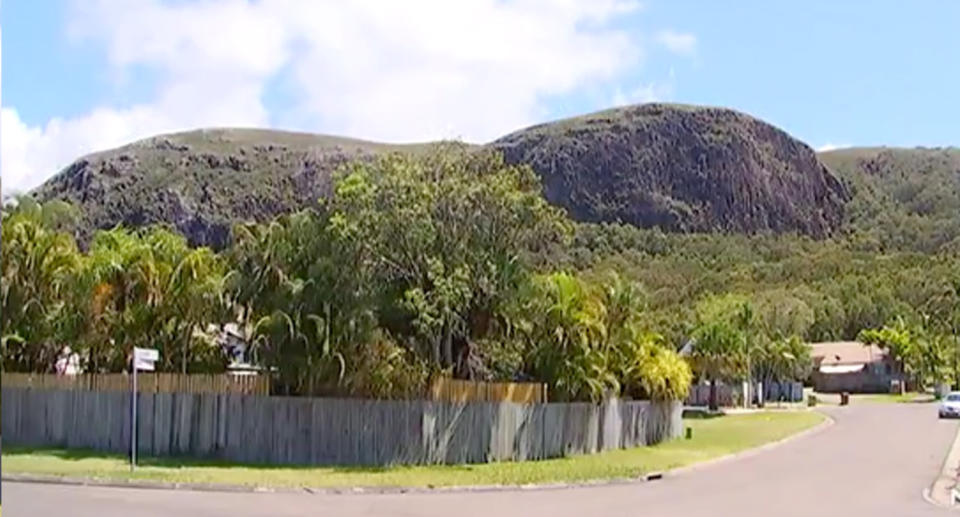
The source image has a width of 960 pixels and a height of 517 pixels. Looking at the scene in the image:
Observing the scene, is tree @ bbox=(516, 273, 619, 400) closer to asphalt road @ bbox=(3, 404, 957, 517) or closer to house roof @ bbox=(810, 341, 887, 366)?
asphalt road @ bbox=(3, 404, 957, 517)

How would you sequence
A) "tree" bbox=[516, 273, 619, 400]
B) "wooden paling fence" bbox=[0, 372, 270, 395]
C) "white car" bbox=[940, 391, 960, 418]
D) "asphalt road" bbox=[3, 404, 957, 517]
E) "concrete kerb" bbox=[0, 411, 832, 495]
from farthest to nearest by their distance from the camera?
1. "white car" bbox=[940, 391, 960, 418]
2. "tree" bbox=[516, 273, 619, 400]
3. "wooden paling fence" bbox=[0, 372, 270, 395]
4. "concrete kerb" bbox=[0, 411, 832, 495]
5. "asphalt road" bbox=[3, 404, 957, 517]

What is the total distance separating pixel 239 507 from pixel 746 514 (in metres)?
8.73

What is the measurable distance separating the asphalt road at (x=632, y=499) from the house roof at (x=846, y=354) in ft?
301

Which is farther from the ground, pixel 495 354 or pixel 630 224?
pixel 630 224

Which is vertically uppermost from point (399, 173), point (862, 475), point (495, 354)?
point (399, 173)

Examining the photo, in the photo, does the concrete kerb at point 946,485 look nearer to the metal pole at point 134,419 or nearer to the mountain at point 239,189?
the metal pole at point 134,419

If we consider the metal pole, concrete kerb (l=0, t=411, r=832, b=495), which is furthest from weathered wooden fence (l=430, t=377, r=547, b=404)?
the metal pole

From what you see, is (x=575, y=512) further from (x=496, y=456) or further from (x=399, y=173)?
(x=399, y=173)

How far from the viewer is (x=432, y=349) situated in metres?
31.4

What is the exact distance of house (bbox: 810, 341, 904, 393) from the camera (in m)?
121

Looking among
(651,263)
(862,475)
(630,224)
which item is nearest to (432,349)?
(862,475)

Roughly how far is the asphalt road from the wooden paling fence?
8002mm

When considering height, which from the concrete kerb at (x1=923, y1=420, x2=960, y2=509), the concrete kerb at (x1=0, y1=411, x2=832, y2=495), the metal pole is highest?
the metal pole

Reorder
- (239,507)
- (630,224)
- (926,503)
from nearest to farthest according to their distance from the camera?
(239,507)
(926,503)
(630,224)
